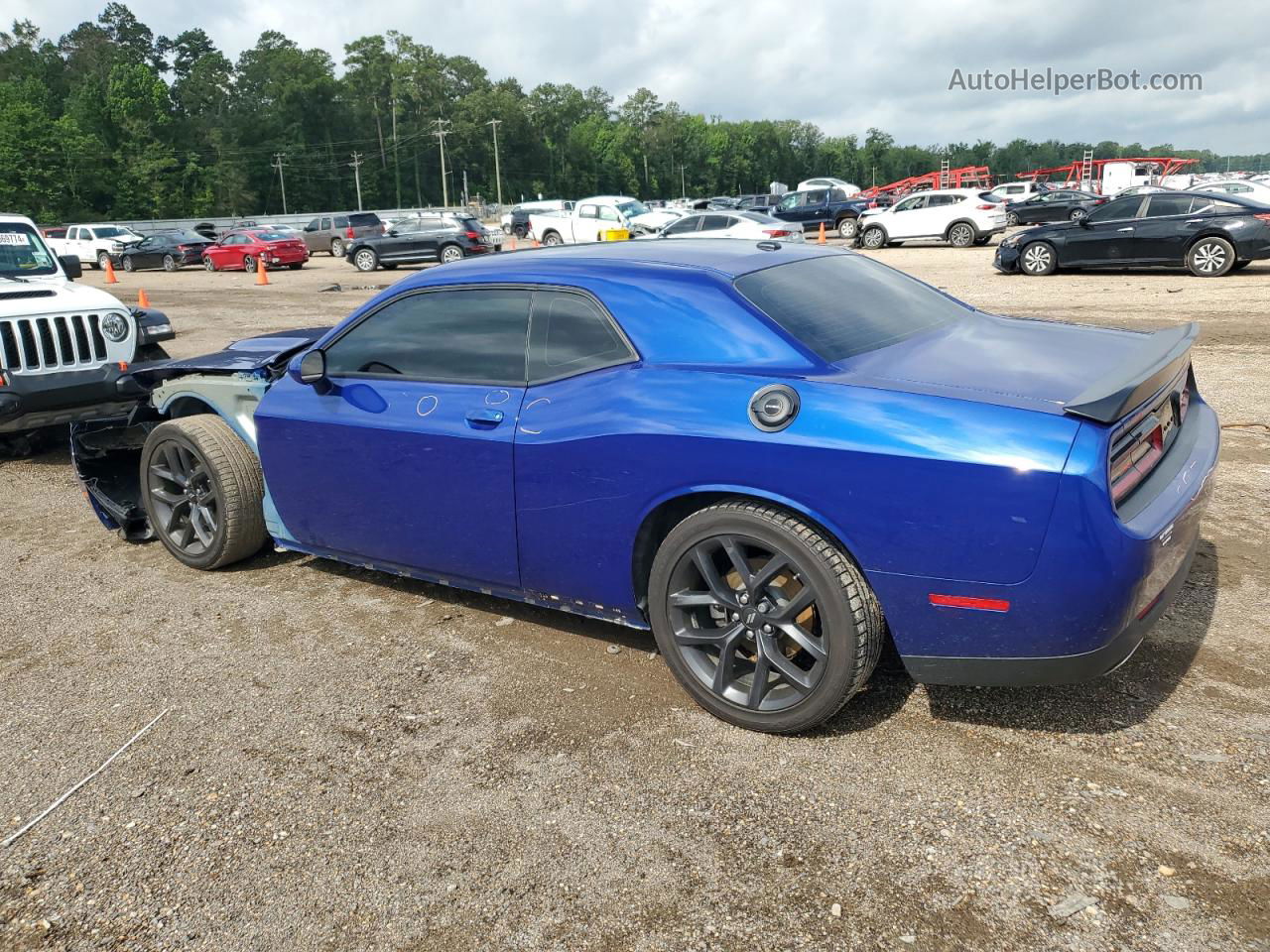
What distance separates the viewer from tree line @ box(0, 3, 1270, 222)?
89188 millimetres

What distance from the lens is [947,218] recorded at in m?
28.3

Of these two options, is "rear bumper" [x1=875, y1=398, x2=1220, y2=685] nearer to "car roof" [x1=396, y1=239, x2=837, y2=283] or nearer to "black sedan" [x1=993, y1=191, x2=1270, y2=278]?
"car roof" [x1=396, y1=239, x2=837, y2=283]

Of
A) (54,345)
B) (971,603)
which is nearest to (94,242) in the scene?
(54,345)

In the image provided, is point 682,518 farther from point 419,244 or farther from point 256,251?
point 256,251

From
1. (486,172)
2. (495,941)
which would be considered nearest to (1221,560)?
(495,941)

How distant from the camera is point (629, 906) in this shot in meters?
2.55

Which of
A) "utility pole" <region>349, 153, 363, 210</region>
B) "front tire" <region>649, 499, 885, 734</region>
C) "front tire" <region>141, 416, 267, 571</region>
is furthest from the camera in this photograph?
"utility pole" <region>349, 153, 363, 210</region>

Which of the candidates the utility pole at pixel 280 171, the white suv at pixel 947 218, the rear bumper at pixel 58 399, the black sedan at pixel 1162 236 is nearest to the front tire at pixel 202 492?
the rear bumper at pixel 58 399

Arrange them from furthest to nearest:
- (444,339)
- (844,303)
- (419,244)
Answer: (419,244) < (444,339) < (844,303)

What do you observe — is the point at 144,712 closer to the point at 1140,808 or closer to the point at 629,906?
the point at 629,906

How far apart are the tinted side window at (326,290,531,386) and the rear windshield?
36.7 inches

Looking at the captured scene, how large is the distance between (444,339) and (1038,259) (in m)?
17.0

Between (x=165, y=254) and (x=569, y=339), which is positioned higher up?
(x=569, y=339)

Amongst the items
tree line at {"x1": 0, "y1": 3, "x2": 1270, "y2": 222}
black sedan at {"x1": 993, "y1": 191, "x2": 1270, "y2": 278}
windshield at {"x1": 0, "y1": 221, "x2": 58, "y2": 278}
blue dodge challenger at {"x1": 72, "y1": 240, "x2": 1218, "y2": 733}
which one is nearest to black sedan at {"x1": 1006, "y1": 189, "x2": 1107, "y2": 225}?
black sedan at {"x1": 993, "y1": 191, "x2": 1270, "y2": 278}
